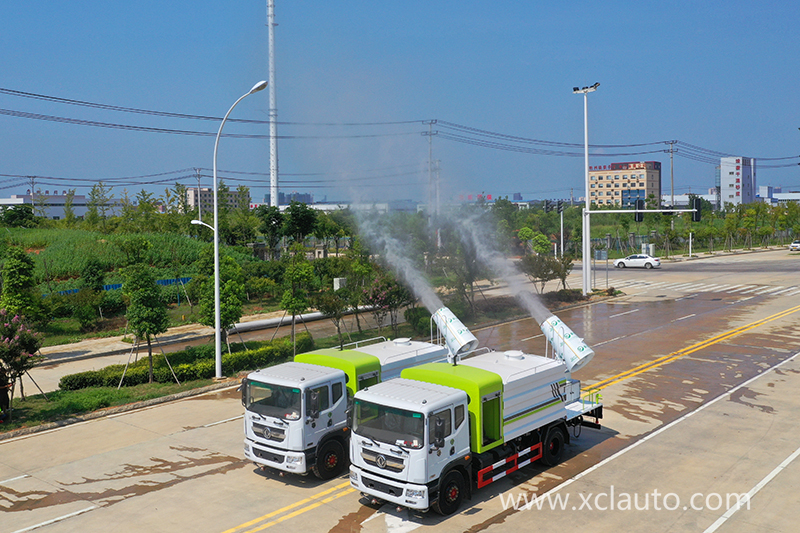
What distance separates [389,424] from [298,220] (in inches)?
1551

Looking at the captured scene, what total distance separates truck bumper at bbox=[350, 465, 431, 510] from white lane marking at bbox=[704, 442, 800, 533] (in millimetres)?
4882

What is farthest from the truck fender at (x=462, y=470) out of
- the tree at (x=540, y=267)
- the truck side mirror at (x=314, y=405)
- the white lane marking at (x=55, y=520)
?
the tree at (x=540, y=267)

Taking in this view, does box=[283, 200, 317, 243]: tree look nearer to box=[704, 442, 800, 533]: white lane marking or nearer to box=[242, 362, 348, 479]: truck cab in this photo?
box=[242, 362, 348, 479]: truck cab

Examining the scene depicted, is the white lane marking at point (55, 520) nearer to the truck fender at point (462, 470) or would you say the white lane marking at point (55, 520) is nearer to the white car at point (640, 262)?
the truck fender at point (462, 470)

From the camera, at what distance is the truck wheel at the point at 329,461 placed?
13.1 m

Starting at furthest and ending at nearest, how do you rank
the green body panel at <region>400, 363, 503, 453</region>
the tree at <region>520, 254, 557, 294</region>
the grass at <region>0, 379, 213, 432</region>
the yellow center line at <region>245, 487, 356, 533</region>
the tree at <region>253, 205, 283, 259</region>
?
the tree at <region>253, 205, 283, 259</region>, the tree at <region>520, 254, 557, 294</region>, the grass at <region>0, 379, 213, 432</region>, the green body panel at <region>400, 363, 503, 453</region>, the yellow center line at <region>245, 487, 356, 533</region>

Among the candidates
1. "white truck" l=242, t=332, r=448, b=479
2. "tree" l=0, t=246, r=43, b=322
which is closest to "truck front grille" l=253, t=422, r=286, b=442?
"white truck" l=242, t=332, r=448, b=479

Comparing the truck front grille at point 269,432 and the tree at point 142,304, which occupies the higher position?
the tree at point 142,304

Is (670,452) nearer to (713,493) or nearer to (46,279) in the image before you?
(713,493)

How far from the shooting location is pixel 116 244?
4269 cm

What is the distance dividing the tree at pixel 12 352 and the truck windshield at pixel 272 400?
7574 millimetres

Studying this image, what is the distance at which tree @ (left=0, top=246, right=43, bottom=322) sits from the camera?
2420cm

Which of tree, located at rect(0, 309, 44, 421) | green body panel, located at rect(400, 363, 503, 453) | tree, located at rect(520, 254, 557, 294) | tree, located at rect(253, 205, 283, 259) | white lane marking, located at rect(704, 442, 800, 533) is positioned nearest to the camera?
white lane marking, located at rect(704, 442, 800, 533)

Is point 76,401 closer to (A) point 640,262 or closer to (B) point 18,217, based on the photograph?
(B) point 18,217
